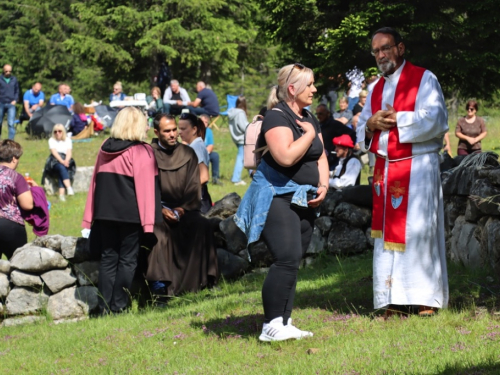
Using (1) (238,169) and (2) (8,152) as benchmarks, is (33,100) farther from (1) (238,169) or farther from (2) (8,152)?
(2) (8,152)

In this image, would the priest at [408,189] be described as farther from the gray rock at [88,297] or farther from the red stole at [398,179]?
the gray rock at [88,297]

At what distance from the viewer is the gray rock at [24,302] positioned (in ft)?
28.2

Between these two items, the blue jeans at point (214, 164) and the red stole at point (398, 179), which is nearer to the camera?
the red stole at point (398, 179)

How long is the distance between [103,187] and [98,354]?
81.1 inches

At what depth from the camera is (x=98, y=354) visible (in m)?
6.27

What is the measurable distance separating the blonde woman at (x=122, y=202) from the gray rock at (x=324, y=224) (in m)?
2.36

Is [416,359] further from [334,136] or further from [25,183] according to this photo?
[334,136]

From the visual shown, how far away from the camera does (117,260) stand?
802 centimetres

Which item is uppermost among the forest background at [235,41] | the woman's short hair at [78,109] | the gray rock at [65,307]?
the forest background at [235,41]

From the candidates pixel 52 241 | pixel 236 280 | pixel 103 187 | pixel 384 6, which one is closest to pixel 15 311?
pixel 52 241

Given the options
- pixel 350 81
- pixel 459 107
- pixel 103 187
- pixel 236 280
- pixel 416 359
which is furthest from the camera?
pixel 459 107

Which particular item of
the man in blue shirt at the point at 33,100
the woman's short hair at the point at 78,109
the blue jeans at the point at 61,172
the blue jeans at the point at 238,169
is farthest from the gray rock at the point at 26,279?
the man in blue shirt at the point at 33,100

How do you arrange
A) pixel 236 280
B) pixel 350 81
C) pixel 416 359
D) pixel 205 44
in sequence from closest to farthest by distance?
pixel 416 359 → pixel 236 280 → pixel 350 81 → pixel 205 44

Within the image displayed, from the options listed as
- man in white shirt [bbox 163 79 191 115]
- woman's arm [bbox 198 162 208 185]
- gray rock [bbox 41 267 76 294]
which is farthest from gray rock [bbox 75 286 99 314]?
man in white shirt [bbox 163 79 191 115]
